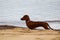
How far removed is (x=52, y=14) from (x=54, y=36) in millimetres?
1774

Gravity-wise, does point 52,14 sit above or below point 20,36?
below

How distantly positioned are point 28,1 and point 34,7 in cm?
39

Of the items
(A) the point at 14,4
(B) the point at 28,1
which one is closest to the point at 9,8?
(A) the point at 14,4

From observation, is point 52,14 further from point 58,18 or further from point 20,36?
point 20,36

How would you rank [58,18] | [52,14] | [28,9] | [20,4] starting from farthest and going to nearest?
[20,4], [28,9], [52,14], [58,18]

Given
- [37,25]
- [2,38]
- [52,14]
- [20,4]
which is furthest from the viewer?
[20,4]

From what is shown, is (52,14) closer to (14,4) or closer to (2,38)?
(14,4)

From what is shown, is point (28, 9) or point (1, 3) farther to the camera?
point (1, 3)

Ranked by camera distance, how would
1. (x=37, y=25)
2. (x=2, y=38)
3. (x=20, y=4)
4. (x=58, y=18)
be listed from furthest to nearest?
(x=20, y=4), (x=58, y=18), (x=37, y=25), (x=2, y=38)

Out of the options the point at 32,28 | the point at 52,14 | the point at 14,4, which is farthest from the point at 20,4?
the point at 32,28

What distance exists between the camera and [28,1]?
195 inches

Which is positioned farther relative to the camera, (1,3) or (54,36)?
(1,3)

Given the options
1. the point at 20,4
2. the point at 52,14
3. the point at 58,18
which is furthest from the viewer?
the point at 20,4

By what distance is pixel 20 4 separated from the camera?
4738 mm
